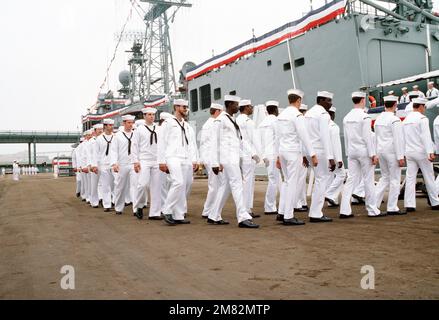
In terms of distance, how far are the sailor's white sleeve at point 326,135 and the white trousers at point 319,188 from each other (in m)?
0.20

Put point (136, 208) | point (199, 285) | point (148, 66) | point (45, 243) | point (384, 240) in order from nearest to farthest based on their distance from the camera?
point (199, 285)
point (384, 240)
point (45, 243)
point (136, 208)
point (148, 66)

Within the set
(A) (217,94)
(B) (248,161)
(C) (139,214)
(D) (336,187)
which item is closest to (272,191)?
(B) (248,161)

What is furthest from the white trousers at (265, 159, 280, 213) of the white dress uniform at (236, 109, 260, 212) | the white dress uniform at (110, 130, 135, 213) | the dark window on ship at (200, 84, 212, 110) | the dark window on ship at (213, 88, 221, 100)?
the dark window on ship at (200, 84, 212, 110)

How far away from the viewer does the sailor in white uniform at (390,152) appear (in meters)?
6.88

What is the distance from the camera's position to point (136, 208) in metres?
7.66

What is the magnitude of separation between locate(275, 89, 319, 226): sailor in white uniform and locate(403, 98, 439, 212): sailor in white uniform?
189 centimetres

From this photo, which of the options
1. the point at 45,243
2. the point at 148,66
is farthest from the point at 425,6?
the point at 148,66

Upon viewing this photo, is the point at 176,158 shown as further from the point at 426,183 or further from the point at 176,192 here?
the point at 426,183

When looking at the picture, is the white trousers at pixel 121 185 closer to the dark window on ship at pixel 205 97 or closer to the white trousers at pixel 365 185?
the white trousers at pixel 365 185

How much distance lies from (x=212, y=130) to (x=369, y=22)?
395 inches

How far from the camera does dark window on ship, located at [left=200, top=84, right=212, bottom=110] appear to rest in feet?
73.7

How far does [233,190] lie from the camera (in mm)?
6082

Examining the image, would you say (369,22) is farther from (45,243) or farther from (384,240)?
(45,243)

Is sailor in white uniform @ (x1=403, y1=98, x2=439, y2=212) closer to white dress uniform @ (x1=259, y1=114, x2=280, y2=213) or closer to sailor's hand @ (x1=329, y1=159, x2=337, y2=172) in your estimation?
sailor's hand @ (x1=329, y1=159, x2=337, y2=172)
